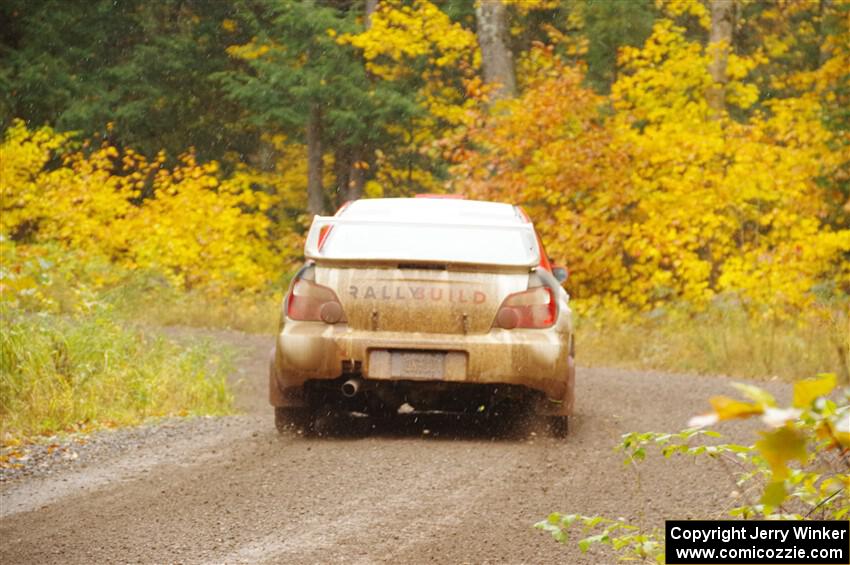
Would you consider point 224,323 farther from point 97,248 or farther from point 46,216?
point 46,216

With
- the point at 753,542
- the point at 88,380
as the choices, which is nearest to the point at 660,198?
the point at 88,380

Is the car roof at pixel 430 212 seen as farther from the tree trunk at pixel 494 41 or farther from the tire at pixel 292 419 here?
the tree trunk at pixel 494 41

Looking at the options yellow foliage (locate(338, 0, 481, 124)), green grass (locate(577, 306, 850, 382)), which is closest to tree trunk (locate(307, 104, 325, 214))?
yellow foliage (locate(338, 0, 481, 124))

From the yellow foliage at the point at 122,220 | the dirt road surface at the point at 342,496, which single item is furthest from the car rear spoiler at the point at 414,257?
the yellow foliage at the point at 122,220

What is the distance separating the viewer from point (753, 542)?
9.85 feet

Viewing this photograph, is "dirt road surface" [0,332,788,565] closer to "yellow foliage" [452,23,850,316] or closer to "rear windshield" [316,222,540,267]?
"rear windshield" [316,222,540,267]

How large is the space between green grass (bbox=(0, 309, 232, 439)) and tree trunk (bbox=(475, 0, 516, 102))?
13604 millimetres

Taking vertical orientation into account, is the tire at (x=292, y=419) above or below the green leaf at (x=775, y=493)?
below

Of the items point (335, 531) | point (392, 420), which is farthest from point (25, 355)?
point (335, 531)

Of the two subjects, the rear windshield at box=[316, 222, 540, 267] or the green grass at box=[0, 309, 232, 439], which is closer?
the rear windshield at box=[316, 222, 540, 267]

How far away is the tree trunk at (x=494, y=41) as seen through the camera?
82.4ft

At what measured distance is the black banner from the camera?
115 inches

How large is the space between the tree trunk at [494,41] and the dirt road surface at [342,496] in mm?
16099

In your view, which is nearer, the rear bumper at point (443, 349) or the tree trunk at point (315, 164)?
the rear bumper at point (443, 349)
